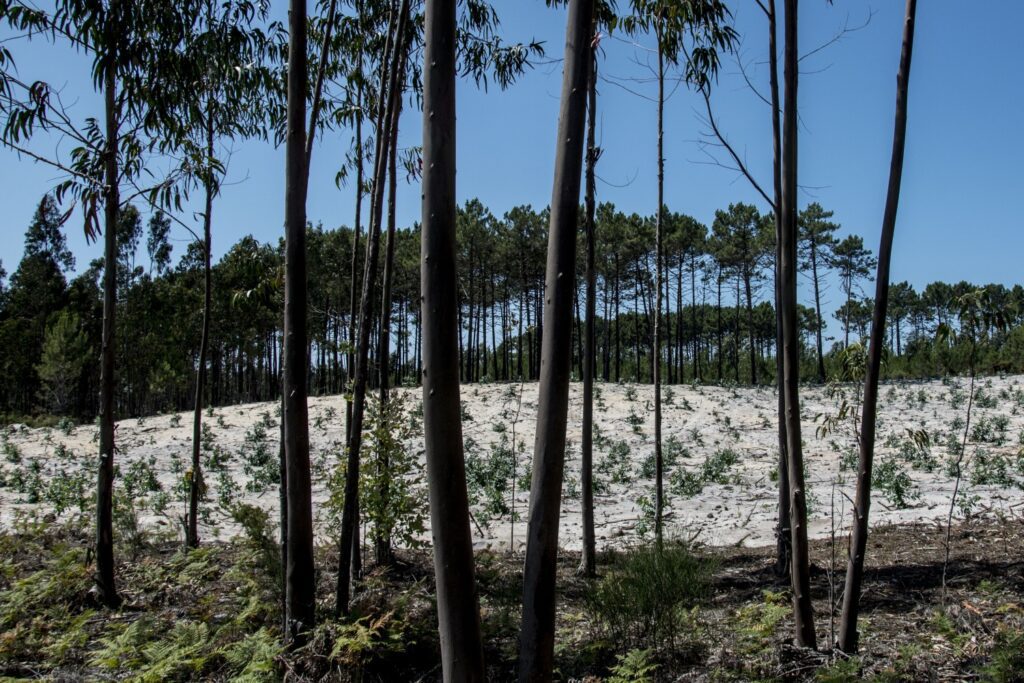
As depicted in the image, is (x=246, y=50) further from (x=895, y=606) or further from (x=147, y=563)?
(x=895, y=606)

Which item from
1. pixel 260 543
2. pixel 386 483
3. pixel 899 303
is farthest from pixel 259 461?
pixel 899 303

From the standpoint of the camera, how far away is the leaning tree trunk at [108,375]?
6.34 m

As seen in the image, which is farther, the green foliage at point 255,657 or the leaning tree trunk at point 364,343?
the leaning tree trunk at point 364,343

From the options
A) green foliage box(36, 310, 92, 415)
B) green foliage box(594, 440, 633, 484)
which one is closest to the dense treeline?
green foliage box(594, 440, 633, 484)

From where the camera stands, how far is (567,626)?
5.52 meters

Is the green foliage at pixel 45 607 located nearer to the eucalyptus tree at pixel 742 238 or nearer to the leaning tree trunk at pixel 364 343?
the leaning tree trunk at pixel 364 343

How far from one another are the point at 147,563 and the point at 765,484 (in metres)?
10.7

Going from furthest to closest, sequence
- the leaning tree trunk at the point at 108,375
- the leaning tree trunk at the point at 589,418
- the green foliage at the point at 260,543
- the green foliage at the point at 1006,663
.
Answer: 1. the leaning tree trunk at the point at 589,418
2. the leaning tree trunk at the point at 108,375
3. the green foliage at the point at 260,543
4. the green foliage at the point at 1006,663

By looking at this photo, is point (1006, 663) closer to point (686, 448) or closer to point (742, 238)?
point (686, 448)

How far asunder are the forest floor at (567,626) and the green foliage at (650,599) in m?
0.01

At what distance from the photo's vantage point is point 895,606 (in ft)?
17.4

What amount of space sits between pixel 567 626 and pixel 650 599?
3.85 ft

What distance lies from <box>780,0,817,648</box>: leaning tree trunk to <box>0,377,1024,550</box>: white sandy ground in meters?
1.75

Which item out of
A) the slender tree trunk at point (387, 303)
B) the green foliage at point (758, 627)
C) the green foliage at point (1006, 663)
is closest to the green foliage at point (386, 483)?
the slender tree trunk at point (387, 303)
